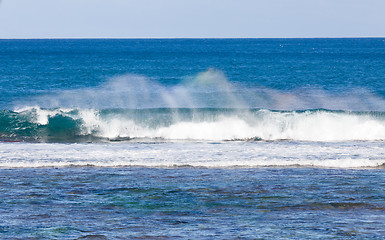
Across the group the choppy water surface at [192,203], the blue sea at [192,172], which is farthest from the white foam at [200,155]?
the choppy water surface at [192,203]

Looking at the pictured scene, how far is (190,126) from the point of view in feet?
88.2

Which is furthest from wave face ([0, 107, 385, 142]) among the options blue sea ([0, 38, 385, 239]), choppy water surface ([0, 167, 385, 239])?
choppy water surface ([0, 167, 385, 239])

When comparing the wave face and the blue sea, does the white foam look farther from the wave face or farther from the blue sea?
the wave face

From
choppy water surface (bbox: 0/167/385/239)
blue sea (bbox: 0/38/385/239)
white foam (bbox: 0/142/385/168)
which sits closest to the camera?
choppy water surface (bbox: 0/167/385/239)

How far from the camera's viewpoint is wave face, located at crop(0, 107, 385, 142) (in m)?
25.5

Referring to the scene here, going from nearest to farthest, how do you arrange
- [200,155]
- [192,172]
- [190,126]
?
[192,172] → [200,155] → [190,126]

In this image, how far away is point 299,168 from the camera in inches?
630

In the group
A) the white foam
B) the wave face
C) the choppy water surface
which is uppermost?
the wave face

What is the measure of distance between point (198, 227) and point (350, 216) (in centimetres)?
288

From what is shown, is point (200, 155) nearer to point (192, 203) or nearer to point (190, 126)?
point (192, 203)

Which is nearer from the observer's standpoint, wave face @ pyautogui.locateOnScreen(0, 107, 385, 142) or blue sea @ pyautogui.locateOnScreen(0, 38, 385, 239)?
blue sea @ pyautogui.locateOnScreen(0, 38, 385, 239)

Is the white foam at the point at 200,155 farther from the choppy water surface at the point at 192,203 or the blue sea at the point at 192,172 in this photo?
the choppy water surface at the point at 192,203

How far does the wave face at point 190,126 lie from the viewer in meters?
25.5

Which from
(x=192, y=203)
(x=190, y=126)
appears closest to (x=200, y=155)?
(x=192, y=203)
